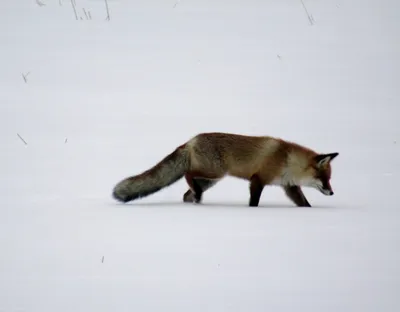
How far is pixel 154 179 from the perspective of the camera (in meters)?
8.15

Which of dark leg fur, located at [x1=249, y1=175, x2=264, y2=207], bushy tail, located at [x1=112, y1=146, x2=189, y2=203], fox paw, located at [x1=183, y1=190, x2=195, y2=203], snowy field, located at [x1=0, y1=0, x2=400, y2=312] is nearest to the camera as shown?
snowy field, located at [x1=0, y1=0, x2=400, y2=312]

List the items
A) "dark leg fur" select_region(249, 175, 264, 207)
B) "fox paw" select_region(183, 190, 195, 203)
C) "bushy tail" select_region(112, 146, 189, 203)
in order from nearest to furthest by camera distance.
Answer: "bushy tail" select_region(112, 146, 189, 203), "dark leg fur" select_region(249, 175, 264, 207), "fox paw" select_region(183, 190, 195, 203)

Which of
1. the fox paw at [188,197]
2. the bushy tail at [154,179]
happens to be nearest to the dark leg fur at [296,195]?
the fox paw at [188,197]

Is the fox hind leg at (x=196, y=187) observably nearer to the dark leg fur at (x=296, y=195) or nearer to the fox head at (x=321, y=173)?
the dark leg fur at (x=296, y=195)

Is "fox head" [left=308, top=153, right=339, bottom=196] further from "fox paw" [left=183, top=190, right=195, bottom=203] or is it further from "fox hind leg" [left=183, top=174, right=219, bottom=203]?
"fox paw" [left=183, top=190, right=195, bottom=203]

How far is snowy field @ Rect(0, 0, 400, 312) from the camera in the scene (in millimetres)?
5023

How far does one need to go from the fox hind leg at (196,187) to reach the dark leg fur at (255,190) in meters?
0.47

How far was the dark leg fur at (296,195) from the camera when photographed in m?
8.34

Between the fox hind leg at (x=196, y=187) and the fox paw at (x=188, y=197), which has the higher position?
the fox hind leg at (x=196, y=187)

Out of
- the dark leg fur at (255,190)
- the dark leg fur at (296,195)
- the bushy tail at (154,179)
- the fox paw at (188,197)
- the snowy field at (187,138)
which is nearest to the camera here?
the snowy field at (187,138)

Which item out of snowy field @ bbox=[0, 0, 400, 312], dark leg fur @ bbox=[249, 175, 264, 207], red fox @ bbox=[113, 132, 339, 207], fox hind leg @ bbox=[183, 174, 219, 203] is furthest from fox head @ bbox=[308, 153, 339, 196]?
fox hind leg @ bbox=[183, 174, 219, 203]

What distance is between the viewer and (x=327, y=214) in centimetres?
726

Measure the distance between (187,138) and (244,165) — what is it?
7.82 feet

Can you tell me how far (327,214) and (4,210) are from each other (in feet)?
10.0
